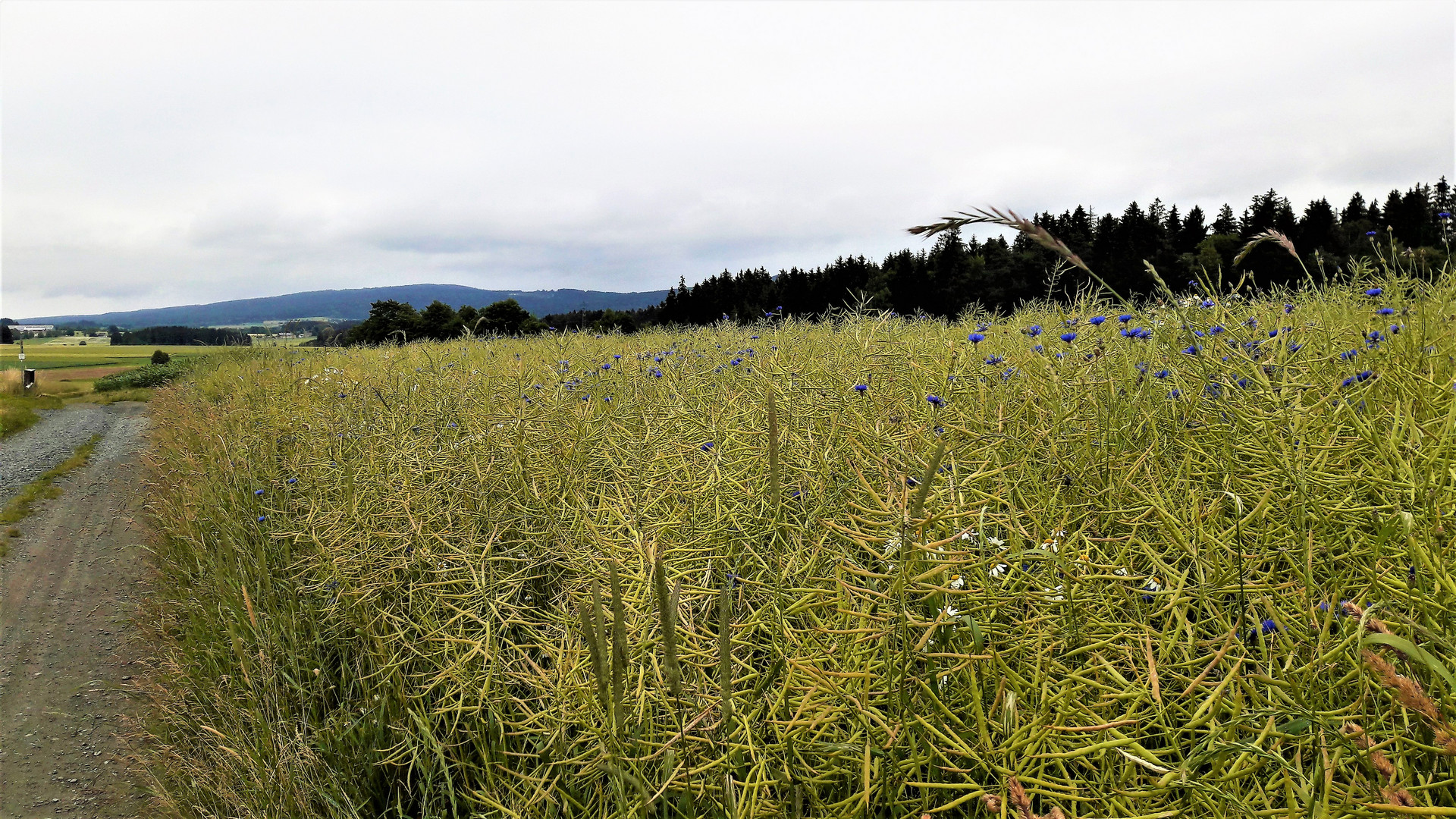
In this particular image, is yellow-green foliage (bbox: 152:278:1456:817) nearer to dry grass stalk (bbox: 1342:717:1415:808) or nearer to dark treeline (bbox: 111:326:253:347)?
dry grass stalk (bbox: 1342:717:1415:808)

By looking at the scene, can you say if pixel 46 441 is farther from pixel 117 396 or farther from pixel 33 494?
pixel 117 396

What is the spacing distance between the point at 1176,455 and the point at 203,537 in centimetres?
500

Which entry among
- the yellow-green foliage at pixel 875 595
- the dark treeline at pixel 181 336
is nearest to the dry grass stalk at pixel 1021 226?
the yellow-green foliage at pixel 875 595

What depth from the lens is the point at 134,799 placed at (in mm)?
2818

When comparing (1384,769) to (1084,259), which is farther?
(1084,259)

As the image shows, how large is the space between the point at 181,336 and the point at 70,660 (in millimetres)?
37408

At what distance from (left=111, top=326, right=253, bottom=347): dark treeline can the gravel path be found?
3.20 m

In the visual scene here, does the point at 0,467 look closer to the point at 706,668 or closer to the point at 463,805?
the point at 463,805

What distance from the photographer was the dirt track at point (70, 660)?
296 cm

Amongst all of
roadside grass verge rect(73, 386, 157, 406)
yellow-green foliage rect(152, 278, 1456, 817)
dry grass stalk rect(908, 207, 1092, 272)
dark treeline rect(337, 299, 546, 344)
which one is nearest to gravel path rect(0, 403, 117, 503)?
roadside grass verge rect(73, 386, 157, 406)

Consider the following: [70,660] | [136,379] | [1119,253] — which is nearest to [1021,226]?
[70,660]

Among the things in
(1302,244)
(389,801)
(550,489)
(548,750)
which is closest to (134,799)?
(389,801)

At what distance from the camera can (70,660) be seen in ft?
13.8

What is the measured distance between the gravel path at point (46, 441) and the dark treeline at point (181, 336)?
3.20 metres
